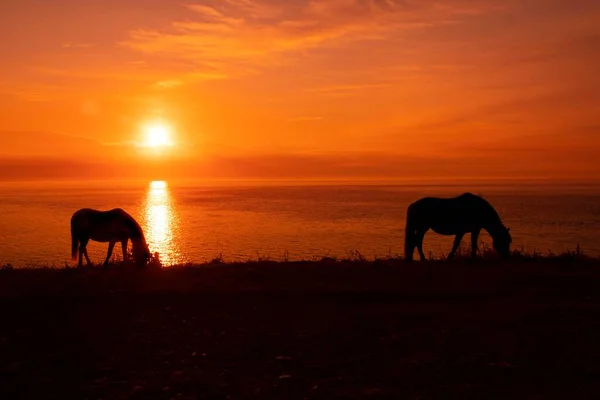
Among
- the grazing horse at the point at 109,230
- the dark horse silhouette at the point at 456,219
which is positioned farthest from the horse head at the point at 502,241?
the grazing horse at the point at 109,230

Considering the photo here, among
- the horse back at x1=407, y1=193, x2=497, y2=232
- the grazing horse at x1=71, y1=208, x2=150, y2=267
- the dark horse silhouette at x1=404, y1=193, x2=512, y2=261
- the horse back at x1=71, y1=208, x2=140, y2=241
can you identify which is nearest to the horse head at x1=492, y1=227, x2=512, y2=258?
the dark horse silhouette at x1=404, y1=193, x2=512, y2=261

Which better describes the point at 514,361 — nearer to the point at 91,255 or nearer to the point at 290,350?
the point at 290,350

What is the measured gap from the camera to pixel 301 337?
8.30m

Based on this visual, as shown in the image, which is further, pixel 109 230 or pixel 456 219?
pixel 456 219

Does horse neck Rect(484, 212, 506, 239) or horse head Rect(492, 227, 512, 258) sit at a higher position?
horse neck Rect(484, 212, 506, 239)

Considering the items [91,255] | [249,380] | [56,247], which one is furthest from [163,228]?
[249,380]

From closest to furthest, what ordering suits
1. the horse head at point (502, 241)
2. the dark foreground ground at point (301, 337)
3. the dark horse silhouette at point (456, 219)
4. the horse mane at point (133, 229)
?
1. the dark foreground ground at point (301, 337)
2. the horse mane at point (133, 229)
3. the horse head at point (502, 241)
4. the dark horse silhouette at point (456, 219)

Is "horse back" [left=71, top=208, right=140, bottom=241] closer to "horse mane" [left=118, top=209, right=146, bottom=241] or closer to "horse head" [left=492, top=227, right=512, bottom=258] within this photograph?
"horse mane" [left=118, top=209, right=146, bottom=241]

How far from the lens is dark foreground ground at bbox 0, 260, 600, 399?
6246 mm

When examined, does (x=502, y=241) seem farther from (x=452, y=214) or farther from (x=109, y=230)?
(x=109, y=230)

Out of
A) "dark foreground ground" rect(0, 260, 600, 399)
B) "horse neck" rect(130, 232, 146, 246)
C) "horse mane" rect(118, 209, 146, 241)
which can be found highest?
"horse mane" rect(118, 209, 146, 241)

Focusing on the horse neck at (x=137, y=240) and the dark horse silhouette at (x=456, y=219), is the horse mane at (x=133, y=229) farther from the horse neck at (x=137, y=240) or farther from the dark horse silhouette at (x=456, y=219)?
the dark horse silhouette at (x=456, y=219)

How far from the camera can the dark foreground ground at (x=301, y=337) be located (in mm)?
6246

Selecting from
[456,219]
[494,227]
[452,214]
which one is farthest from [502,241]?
[452,214]
